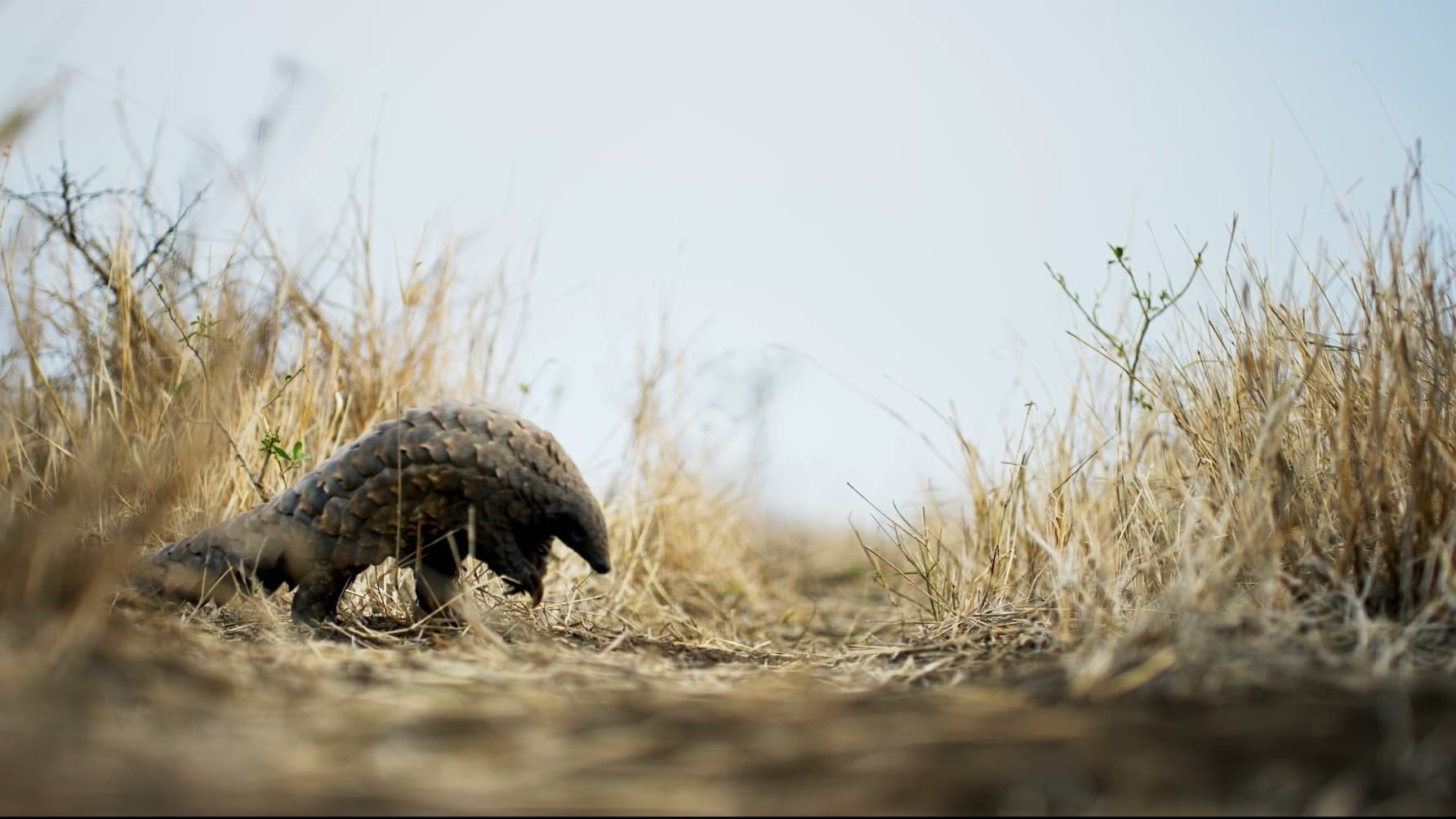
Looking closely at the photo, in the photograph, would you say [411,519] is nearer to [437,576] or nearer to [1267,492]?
[437,576]

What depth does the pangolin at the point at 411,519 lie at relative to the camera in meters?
2.57

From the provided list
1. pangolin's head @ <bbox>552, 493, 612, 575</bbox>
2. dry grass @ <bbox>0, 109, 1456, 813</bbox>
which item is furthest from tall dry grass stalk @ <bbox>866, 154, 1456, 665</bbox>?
pangolin's head @ <bbox>552, 493, 612, 575</bbox>

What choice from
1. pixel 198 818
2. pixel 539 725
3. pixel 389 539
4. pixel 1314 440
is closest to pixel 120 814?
pixel 198 818

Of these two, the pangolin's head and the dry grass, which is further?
the pangolin's head

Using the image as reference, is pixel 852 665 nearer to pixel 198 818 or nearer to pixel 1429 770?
pixel 1429 770

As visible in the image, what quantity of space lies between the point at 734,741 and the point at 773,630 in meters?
3.33

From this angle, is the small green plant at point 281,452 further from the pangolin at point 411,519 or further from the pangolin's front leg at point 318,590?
the pangolin's front leg at point 318,590

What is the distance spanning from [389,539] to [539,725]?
56.9 inches

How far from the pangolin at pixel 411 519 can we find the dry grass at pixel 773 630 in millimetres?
150

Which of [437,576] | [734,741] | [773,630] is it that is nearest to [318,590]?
[437,576]

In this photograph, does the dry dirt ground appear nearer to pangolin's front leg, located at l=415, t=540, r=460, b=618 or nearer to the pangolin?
the pangolin

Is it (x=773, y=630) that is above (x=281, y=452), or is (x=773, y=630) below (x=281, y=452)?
below

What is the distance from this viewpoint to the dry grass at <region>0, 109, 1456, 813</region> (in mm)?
1195

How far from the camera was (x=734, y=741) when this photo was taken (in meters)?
1.33
